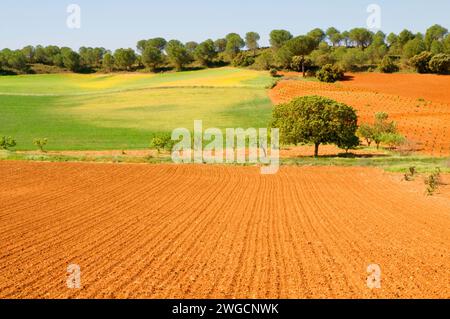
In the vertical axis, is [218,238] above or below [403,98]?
below

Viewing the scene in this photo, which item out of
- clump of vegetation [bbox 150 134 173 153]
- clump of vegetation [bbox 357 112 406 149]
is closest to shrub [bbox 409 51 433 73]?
clump of vegetation [bbox 357 112 406 149]

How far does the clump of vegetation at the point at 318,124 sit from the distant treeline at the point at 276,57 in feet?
216

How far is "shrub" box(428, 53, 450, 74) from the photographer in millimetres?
105812

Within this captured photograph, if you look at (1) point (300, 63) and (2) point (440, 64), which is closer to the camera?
(2) point (440, 64)

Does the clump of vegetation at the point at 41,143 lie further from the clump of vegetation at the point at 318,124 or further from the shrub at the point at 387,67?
the shrub at the point at 387,67

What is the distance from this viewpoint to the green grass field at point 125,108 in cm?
6056

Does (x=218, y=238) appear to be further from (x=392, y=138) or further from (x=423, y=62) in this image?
(x=423, y=62)

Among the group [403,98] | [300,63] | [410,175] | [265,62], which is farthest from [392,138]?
[265,62]

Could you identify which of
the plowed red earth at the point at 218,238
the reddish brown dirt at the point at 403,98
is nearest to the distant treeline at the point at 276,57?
the reddish brown dirt at the point at 403,98

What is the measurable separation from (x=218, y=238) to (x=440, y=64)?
107038mm

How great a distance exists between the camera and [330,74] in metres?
99.3

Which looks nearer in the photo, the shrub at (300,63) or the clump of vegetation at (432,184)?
the clump of vegetation at (432,184)

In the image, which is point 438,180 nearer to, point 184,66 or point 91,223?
point 91,223
